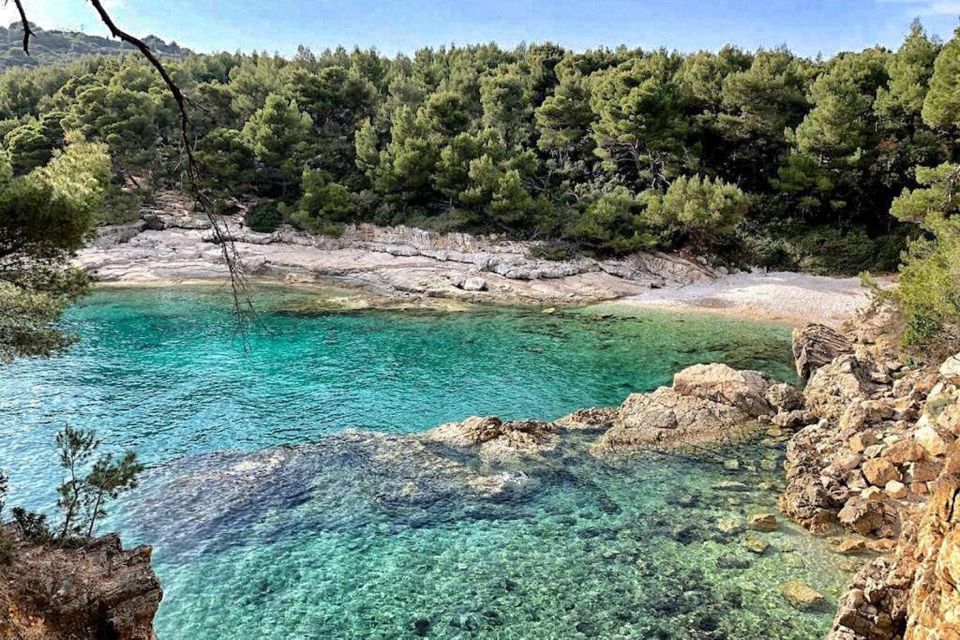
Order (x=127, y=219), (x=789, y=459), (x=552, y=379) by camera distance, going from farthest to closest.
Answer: (x=127, y=219) → (x=552, y=379) → (x=789, y=459)

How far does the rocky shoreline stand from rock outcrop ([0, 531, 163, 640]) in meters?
26.6

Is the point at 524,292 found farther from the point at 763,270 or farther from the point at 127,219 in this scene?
the point at 127,219

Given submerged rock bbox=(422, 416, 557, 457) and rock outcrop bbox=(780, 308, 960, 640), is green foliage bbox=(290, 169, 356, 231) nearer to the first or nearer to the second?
submerged rock bbox=(422, 416, 557, 457)

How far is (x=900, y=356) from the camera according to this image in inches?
714

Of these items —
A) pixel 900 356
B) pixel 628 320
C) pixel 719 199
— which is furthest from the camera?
pixel 719 199

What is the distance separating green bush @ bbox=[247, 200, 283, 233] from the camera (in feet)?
145

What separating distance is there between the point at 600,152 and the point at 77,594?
4279 cm

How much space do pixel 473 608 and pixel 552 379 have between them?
13.2 meters

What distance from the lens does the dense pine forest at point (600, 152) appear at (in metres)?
38.3

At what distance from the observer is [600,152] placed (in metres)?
44.4

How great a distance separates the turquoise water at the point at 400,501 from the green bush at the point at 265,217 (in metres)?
20.3

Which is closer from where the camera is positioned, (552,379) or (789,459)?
(789,459)

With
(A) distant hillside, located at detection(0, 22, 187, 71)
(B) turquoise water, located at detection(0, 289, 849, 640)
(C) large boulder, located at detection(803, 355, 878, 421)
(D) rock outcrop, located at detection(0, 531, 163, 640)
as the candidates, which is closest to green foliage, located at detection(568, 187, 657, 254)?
(B) turquoise water, located at detection(0, 289, 849, 640)

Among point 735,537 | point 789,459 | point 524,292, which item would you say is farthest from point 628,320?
point 735,537
